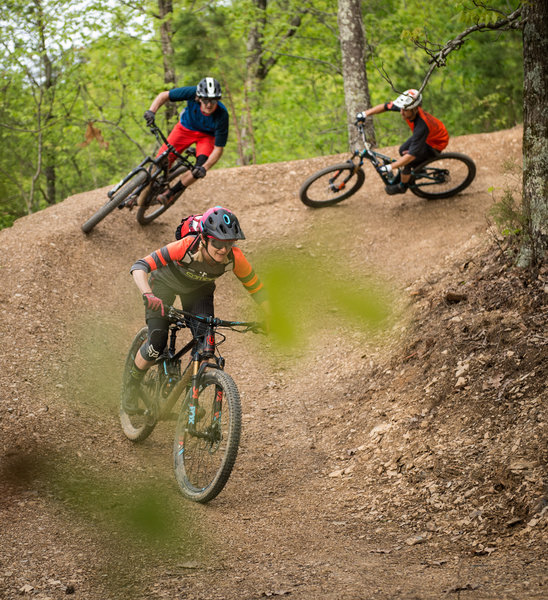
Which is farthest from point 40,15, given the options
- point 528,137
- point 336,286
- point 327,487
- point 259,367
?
point 327,487

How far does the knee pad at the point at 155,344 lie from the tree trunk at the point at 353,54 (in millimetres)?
10303

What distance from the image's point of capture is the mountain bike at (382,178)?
11.1m

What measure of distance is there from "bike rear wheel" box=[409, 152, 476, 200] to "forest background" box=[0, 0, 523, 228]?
3.27 m

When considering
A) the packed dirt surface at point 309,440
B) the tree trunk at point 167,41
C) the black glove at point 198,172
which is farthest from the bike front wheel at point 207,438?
the tree trunk at point 167,41

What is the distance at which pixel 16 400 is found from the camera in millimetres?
6574

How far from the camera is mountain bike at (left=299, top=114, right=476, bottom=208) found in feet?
36.3

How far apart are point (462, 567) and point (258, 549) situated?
151cm

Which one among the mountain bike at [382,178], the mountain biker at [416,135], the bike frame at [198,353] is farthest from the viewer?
the mountain bike at [382,178]

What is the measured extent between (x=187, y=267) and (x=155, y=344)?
2.98 feet

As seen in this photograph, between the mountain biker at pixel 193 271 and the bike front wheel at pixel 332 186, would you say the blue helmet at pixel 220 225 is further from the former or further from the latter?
the bike front wheel at pixel 332 186

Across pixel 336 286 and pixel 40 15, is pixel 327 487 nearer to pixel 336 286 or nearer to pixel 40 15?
pixel 336 286

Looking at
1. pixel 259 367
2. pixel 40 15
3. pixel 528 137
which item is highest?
pixel 40 15

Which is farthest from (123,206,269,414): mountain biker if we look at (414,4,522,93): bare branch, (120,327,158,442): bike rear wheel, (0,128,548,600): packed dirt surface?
(414,4,522,93): bare branch

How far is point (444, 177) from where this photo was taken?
452 inches
